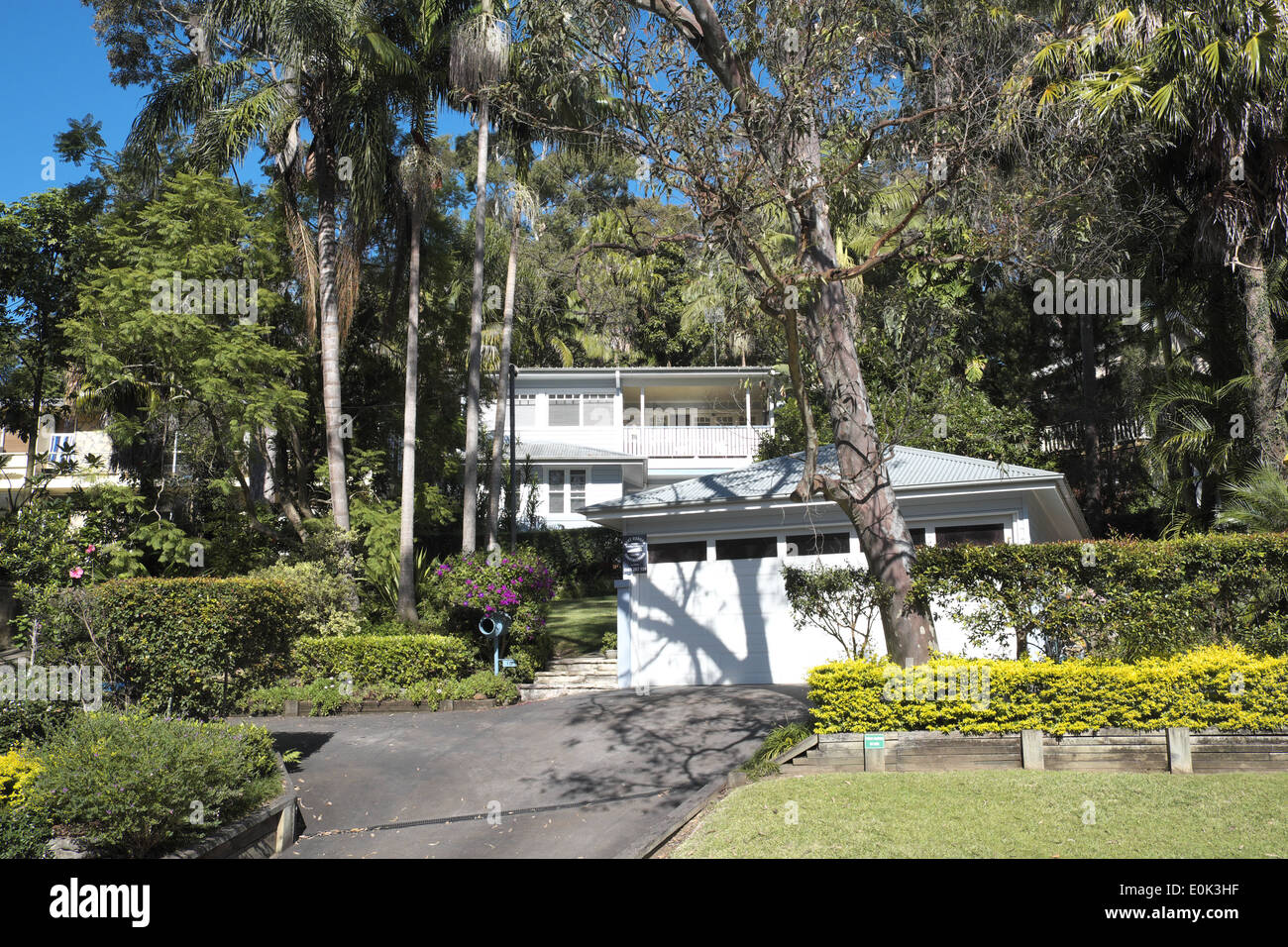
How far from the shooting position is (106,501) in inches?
671

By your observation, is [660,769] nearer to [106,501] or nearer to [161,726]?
[161,726]

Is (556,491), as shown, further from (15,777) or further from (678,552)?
(15,777)

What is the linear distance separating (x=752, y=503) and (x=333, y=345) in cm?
963

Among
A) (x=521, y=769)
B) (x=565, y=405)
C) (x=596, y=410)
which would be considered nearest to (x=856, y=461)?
(x=521, y=769)

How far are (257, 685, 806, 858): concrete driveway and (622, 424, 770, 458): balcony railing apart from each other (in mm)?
17856

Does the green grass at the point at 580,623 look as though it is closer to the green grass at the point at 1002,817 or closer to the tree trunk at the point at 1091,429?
the green grass at the point at 1002,817

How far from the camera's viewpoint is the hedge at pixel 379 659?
→ 51.9 feet

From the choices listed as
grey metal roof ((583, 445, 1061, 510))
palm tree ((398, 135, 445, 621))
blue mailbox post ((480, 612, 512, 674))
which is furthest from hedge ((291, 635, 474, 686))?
grey metal roof ((583, 445, 1061, 510))

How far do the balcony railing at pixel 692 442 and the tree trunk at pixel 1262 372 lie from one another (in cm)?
1845

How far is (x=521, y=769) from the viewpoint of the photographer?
451 inches

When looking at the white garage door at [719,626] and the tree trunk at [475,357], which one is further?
the tree trunk at [475,357]

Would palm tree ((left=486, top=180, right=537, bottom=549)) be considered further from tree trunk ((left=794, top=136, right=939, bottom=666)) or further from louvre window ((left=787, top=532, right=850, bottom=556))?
tree trunk ((left=794, top=136, right=939, bottom=666))

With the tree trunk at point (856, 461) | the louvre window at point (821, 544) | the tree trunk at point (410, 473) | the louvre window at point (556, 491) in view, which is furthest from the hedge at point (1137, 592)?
the louvre window at point (556, 491)
